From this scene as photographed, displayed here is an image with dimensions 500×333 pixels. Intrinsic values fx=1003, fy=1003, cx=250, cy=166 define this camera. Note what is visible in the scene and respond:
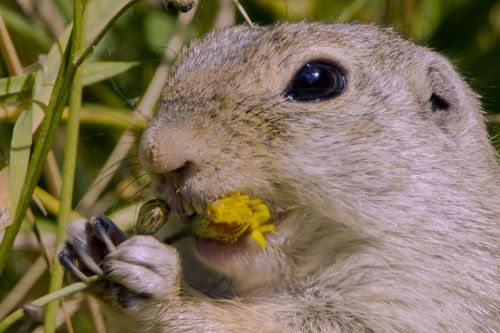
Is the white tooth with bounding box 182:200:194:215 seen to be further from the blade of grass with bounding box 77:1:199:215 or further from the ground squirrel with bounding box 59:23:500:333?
the blade of grass with bounding box 77:1:199:215

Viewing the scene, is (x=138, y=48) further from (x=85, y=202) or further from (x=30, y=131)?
(x=30, y=131)

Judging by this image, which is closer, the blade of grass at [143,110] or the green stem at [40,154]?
the green stem at [40,154]

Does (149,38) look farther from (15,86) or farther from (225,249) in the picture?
(225,249)

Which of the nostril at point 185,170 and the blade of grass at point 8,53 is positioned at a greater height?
the blade of grass at point 8,53

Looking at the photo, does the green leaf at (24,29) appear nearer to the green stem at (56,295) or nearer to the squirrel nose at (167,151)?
the squirrel nose at (167,151)

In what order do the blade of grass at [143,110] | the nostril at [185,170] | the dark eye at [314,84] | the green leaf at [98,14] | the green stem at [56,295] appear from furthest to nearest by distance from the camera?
1. the blade of grass at [143,110]
2. the green leaf at [98,14]
3. the dark eye at [314,84]
4. the nostril at [185,170]
5. the green stem at [56,295]

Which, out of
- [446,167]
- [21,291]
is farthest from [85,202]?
[446,167]

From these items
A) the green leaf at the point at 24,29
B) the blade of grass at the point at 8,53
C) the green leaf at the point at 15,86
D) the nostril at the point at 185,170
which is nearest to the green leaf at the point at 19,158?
the green leaf at the point at 15,86
